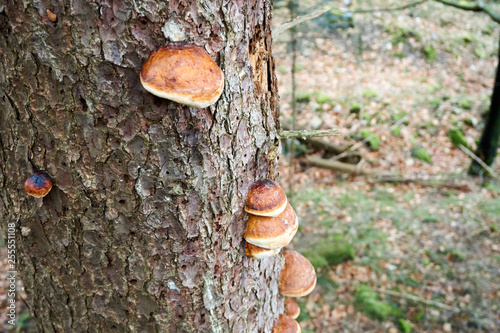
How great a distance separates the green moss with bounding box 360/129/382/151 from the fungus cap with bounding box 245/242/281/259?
30.1ft

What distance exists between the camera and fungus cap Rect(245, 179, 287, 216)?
158 centimetres

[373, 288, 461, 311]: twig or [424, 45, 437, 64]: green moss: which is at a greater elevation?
[424, 45, 437, 64]: green moss

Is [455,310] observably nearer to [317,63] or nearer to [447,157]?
[447,157]

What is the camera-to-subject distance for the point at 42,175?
1.33 m

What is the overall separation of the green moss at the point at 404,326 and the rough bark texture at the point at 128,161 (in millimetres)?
3954

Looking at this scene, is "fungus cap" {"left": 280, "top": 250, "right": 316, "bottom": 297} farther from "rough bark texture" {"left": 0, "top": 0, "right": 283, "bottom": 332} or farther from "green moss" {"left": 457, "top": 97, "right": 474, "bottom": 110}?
"green moss" {"left": 457, "top": 97, "right": 474, "bottom": 110}

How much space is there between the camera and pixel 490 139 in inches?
344

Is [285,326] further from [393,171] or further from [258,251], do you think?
[393,171]

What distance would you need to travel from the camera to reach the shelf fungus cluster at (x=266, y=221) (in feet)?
5.22

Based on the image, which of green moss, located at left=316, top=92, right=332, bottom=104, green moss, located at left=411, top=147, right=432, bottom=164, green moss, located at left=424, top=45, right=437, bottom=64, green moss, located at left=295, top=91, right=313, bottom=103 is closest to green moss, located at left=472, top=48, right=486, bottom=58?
green moss, located at left=424, top=45, right=437, bottom=64

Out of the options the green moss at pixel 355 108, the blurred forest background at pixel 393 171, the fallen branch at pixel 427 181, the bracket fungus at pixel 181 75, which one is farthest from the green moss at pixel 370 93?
the bracket fungus at pixel 181 75

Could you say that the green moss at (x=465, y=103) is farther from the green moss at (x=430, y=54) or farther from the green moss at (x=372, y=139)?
the green moss at (x=372, y=139)

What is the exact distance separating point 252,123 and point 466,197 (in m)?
8.40

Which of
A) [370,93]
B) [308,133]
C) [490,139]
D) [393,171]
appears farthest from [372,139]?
[308,133]
